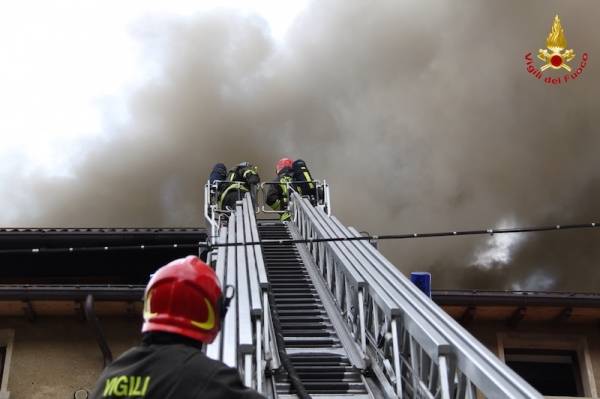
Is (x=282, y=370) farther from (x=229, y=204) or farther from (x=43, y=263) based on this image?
(x=43, y=263)

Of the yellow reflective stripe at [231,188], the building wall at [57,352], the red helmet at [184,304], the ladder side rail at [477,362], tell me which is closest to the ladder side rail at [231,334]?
the ladder side rail at [477,362]

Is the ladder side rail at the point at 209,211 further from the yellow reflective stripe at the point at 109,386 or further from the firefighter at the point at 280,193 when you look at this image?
the yellow reflective stripe at the point at 109,386

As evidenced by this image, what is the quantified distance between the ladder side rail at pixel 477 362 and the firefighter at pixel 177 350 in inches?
68.4

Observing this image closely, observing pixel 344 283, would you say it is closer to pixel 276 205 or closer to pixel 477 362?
pixel 477 362

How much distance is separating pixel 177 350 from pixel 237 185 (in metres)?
9.55

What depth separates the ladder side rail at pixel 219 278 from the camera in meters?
4.06

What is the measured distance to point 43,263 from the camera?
11.6m

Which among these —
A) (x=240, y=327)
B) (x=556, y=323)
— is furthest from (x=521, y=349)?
(x=240, y=327)

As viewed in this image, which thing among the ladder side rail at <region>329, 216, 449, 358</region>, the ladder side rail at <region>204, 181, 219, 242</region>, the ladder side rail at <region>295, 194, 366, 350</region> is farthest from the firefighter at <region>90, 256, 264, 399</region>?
the ladder side rail at <region>204, 181, 219, 242</region>

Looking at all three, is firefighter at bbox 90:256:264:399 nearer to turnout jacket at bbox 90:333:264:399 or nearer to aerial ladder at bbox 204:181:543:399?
turnout jacket at bbox 90:333:264:399

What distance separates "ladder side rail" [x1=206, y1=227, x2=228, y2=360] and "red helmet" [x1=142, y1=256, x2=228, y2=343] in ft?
5.72

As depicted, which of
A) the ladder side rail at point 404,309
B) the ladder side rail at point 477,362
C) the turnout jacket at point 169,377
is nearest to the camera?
the turnout jacket at point 169,377

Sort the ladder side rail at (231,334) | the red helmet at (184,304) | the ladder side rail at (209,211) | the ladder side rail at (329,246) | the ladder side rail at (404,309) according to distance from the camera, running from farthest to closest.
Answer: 1. the ladder side rail at (209,211)
2. the ladder side rail at (329,246)
3. the ladder side rail at (404,309)
4. the ladder side rail at (231,334)
5. the red helmet at (184,304)

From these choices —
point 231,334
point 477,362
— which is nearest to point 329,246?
point 231,334
